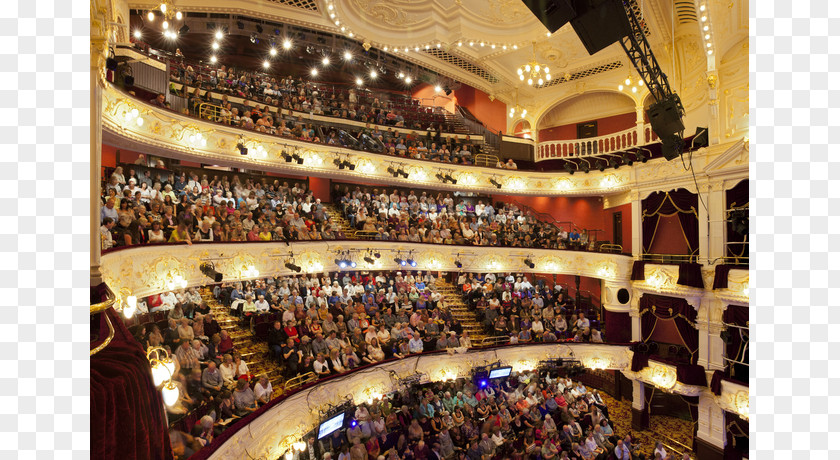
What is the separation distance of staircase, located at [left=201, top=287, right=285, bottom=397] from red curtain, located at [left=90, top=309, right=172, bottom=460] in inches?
241

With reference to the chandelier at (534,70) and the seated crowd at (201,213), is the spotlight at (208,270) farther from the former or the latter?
the chandelier at (534,70)

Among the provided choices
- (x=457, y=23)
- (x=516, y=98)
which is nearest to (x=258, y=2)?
(x=457, y=23)

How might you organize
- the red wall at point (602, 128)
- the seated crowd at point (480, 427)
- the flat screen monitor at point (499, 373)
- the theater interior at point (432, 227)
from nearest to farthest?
the theater interior at point (432, 227) < the seated crowd at point (480, 427) < the flat screen monitor at point (499, 373) < the red wall at point (602, 128)

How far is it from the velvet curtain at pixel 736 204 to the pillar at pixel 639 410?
5.55 meters

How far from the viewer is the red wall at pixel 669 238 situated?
14.6 metres

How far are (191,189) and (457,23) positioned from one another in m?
10.6

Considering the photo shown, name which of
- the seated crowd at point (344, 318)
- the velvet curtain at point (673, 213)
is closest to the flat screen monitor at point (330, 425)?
the seated crowd at point (344, 318)

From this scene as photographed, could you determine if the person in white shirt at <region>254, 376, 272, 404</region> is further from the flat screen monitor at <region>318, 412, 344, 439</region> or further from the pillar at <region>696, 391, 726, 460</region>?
the pillar at <region>696, 391, 726, 460</region>

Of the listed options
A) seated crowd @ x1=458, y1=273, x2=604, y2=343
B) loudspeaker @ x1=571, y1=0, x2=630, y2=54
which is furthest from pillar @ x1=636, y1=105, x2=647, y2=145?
loudspeaker @ x1=571, y1=0, x2=630, y2=54

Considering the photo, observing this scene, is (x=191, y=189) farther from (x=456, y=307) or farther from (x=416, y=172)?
(x=456, y=307)

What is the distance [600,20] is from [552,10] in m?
0.80

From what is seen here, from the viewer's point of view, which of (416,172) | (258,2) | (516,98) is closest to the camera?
(258,2)

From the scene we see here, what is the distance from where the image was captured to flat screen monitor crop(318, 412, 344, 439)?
8.79m

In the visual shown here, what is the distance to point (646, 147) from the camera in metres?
15.7
